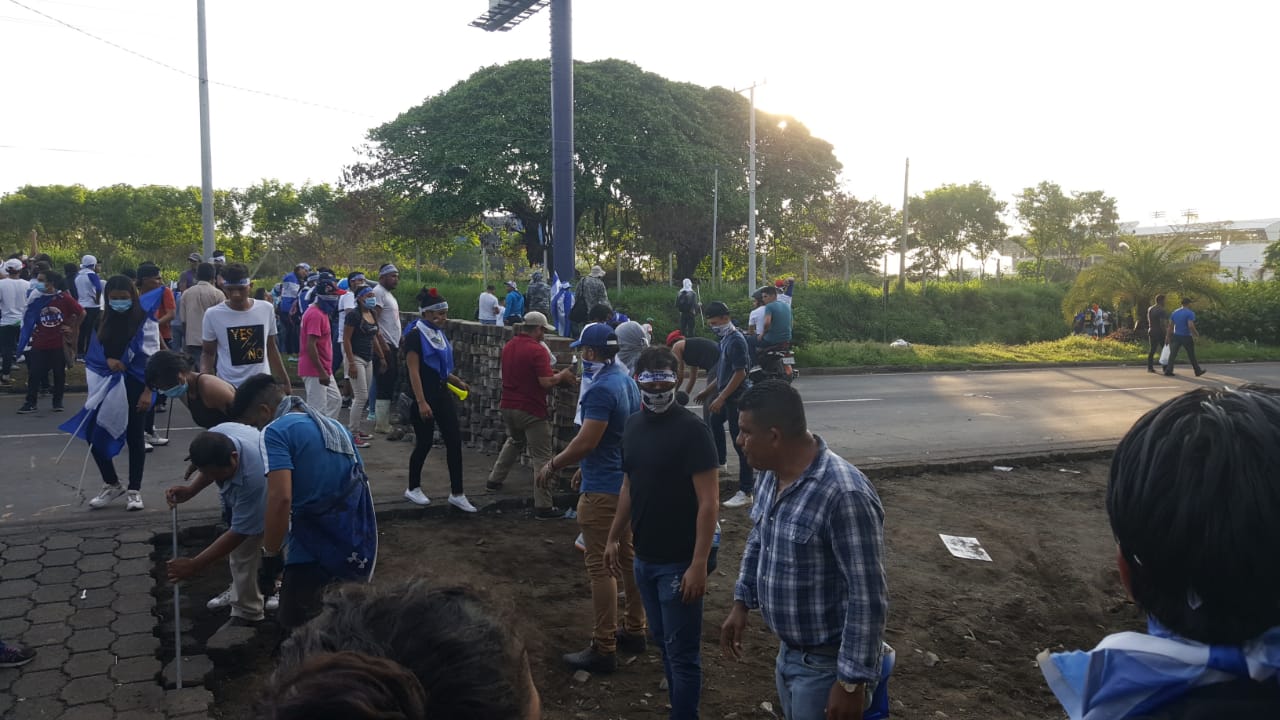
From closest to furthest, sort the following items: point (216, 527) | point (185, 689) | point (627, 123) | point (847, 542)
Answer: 1. point (847, 542)
2. point (185, 689)
3. point (216, 527)
4. point (627, 123)

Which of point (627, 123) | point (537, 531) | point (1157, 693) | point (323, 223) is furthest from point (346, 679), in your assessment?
point (323, 223)

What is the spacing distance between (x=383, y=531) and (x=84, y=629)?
2.34m

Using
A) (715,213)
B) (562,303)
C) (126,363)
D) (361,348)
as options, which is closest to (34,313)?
(361,348)

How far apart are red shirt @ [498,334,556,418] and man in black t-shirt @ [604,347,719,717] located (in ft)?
10.5

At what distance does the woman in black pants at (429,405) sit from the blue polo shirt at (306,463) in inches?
133

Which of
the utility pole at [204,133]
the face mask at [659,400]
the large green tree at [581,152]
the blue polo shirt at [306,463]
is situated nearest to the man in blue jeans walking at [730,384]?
the face mask at [659,400]

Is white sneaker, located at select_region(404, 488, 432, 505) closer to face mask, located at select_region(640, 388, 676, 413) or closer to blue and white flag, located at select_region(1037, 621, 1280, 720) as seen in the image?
face mask, located at select_region(640, 388, 676, 413)

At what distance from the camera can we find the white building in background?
61906 mm

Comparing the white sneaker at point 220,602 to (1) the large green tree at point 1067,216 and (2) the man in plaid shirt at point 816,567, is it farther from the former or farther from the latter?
(1) the large green tree at point 1067,216

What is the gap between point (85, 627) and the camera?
477 centimetres

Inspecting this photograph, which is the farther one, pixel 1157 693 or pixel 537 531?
pixel 537 531

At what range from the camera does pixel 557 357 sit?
7910mm

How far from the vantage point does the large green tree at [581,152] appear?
30.2 meters

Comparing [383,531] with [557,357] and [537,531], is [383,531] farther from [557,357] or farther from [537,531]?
[557,357]
